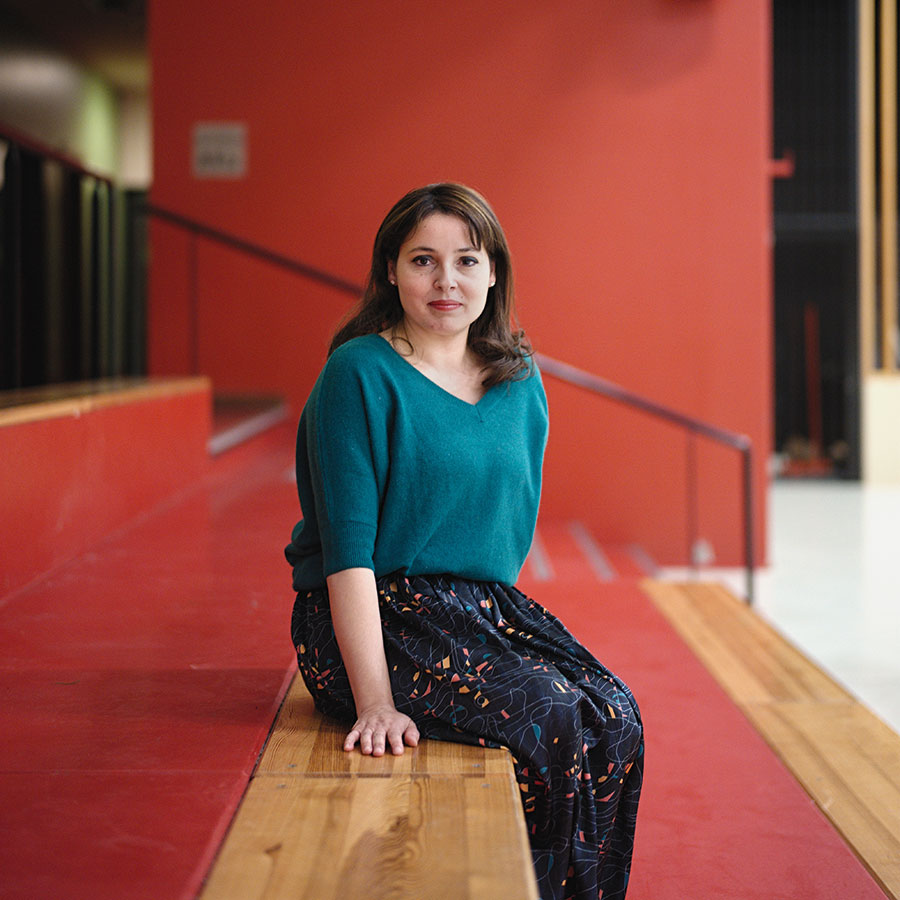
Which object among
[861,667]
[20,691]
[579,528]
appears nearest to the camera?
[20,691]

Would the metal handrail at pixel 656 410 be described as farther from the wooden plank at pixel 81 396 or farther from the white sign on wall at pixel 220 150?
the white sign on wall at pixel 220 150

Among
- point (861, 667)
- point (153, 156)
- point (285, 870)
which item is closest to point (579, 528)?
point (861, 667)

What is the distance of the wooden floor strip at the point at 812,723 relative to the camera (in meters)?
1.84

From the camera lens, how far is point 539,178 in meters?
5.16

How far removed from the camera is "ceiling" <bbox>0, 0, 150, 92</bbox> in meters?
6.12

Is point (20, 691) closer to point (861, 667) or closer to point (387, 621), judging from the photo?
point (387, 621)

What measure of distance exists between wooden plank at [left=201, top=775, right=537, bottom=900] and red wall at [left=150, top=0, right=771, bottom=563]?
158 inches

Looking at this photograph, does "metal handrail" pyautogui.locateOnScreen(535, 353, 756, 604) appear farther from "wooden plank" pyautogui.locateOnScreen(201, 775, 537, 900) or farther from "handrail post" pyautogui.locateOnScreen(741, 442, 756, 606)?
"wooden plank" pyautogui.locateOnScreen(201, 775, 537, 900)

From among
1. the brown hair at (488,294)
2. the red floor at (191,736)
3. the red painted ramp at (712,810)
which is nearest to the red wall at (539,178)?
the red floor at (191,736)

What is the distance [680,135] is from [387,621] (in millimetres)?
4240

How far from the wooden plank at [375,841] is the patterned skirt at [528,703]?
0.10 metres

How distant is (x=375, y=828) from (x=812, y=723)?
1.44 m

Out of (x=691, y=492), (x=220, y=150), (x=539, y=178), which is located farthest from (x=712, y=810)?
(x=220, y=150)

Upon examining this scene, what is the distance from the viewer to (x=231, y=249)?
5.19m
